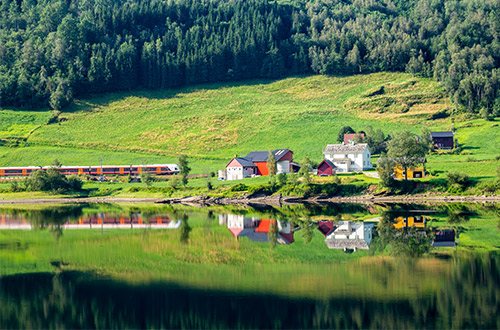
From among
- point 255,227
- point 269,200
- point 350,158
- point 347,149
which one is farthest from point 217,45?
point 255,227

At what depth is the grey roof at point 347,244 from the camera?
39.2 m

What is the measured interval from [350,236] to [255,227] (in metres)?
10.0

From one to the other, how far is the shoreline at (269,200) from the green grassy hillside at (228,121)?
21.8m

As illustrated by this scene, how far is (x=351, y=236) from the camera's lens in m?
43.0

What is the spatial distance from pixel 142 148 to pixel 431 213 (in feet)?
249

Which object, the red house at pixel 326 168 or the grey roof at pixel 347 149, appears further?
the grey roof at pixel 347 149

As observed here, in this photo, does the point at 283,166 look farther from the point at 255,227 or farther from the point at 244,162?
the point at 255,227

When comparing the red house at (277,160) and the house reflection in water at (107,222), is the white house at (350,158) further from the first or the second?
the house reflection in water at (107,222)

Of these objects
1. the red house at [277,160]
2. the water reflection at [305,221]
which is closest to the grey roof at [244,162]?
the red house at [277,160]

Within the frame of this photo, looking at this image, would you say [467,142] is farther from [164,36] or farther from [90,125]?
[164,36]

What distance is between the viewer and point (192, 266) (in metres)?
34.8

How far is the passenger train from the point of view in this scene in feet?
331

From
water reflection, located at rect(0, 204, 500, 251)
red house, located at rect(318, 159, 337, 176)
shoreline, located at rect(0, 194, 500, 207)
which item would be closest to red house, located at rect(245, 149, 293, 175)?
red house, located at rect(318, 159, 337, 176)

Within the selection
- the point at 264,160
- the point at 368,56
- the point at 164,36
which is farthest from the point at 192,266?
the point at 164,36
